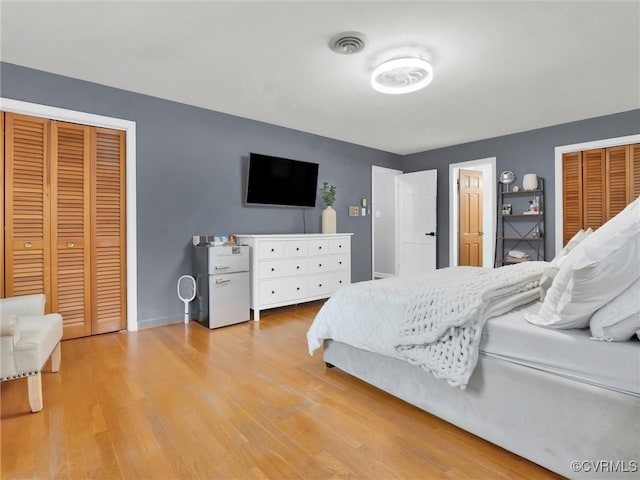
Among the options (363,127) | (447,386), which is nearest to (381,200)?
(363,127)

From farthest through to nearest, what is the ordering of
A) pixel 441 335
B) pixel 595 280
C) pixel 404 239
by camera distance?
pixel 404 239
pixel 441 335
pixel 595 280

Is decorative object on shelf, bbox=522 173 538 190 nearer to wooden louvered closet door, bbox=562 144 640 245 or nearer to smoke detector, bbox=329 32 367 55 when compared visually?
wooden louvered closet door, bbox=562 144 640 245

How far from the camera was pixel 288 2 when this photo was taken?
204 centimetres

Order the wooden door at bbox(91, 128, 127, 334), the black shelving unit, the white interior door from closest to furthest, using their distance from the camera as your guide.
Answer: the wooden door at bbox(91, 128, 127, 334) < the black shelving unit < the white interior door

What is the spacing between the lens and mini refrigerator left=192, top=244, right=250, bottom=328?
3.48m

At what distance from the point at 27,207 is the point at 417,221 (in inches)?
207

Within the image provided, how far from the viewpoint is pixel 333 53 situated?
2633 mm

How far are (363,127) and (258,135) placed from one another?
142 cm

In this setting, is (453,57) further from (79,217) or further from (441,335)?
(79,217)

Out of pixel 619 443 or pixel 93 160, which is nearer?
pixel 619 443

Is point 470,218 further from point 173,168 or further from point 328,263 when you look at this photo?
point 173,168

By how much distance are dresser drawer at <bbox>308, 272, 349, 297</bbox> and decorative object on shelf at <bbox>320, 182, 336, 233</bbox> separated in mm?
662

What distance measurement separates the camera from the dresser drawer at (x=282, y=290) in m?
3.87

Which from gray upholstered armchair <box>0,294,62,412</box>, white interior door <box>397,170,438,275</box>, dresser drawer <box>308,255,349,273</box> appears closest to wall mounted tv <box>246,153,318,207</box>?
dresser drawer <box>308,255,349,273</box>
